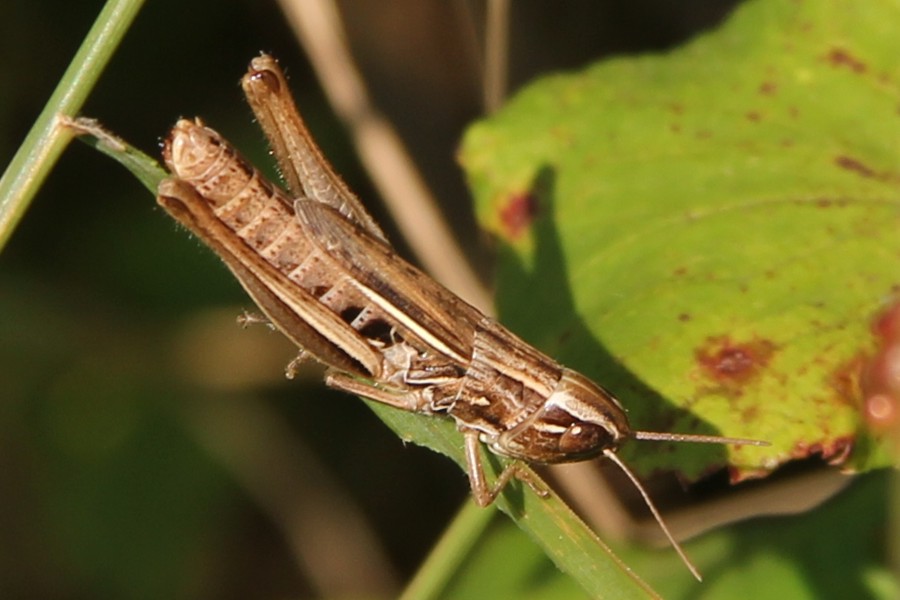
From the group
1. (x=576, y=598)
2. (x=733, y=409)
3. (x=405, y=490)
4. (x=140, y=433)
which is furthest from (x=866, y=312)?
(x=140, y=433)

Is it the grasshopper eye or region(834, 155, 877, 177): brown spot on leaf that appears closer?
the grasshopper eye

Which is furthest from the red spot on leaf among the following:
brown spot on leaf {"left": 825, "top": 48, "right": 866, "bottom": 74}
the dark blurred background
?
the dark blurred background

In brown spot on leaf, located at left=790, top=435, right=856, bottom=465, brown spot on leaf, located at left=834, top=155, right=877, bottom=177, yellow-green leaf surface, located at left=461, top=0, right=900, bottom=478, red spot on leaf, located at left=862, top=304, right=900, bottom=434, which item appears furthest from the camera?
brown spot on leaf, located at left=834, top=155, right=877, bottom=177

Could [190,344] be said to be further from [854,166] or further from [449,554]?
[854,166]

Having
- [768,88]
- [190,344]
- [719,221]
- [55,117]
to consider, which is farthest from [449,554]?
[190,344]

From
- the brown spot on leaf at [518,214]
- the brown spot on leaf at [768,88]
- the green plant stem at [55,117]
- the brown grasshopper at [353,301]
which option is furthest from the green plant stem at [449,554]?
the brown spot on leaf at [768,88]

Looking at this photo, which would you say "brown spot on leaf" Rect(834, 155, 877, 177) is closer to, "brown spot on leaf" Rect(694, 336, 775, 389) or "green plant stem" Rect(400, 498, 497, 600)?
"brown spot on leaf" Rect(694, 336, 775, 389)
